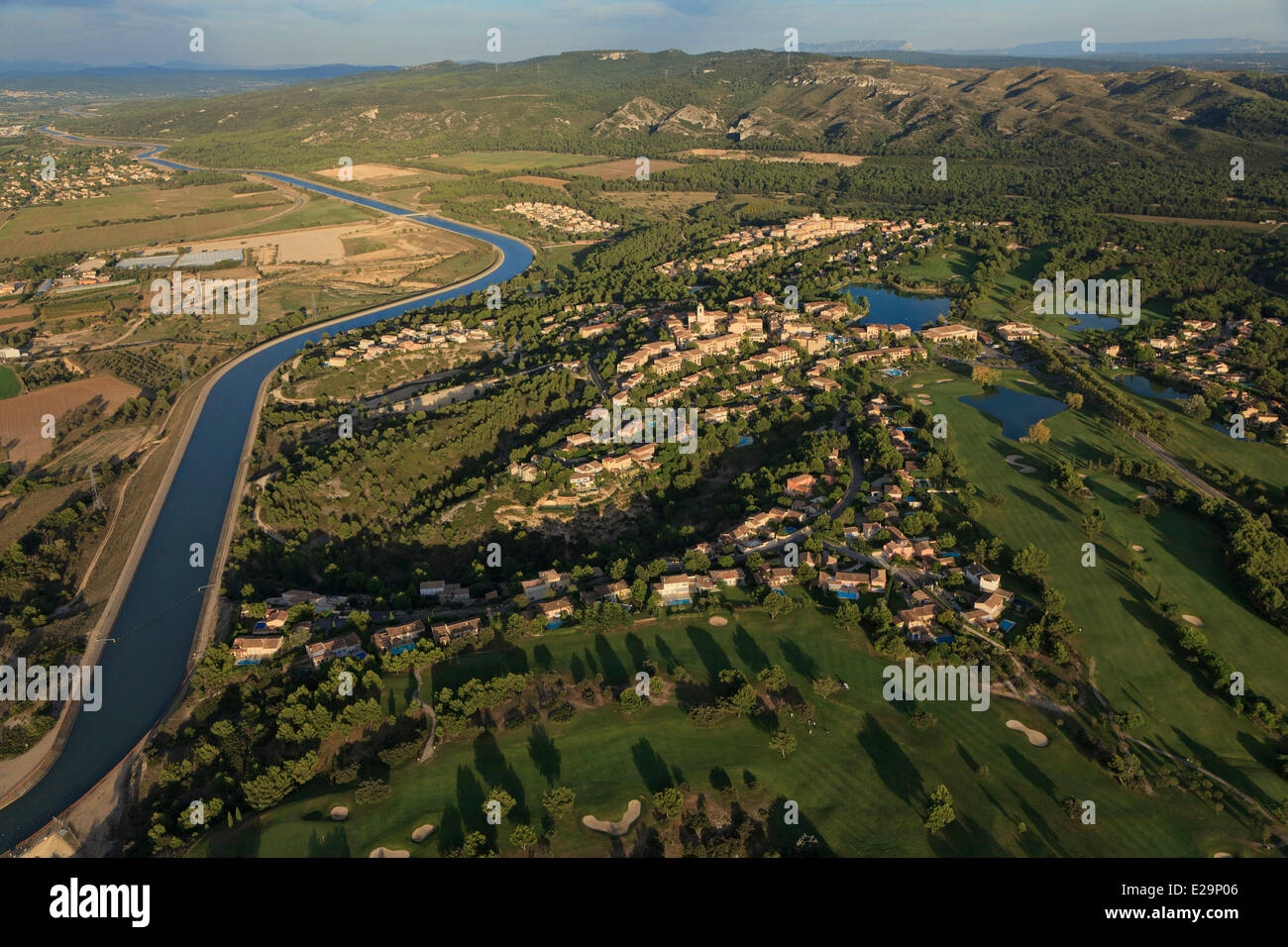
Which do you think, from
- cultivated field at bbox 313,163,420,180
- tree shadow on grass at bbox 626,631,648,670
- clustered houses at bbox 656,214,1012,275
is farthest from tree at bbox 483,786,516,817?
cultivated field at bbox 313,163,420,180

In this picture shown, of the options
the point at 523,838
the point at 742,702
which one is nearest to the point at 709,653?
the point at 742,702

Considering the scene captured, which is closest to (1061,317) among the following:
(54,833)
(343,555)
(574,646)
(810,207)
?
(810,207)

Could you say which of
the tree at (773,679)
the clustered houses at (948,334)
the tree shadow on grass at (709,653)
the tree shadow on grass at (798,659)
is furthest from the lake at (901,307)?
the tree at (773,679)

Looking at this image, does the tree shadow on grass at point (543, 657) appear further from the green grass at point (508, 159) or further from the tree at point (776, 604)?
the green grass at point (508, 159)

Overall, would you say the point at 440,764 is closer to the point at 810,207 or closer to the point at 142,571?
the point at 142,571

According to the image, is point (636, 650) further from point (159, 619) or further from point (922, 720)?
point (159, 619)

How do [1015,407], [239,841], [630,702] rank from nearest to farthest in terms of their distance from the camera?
1. [239,841]
2. [630,702]
3. [1015,407]
